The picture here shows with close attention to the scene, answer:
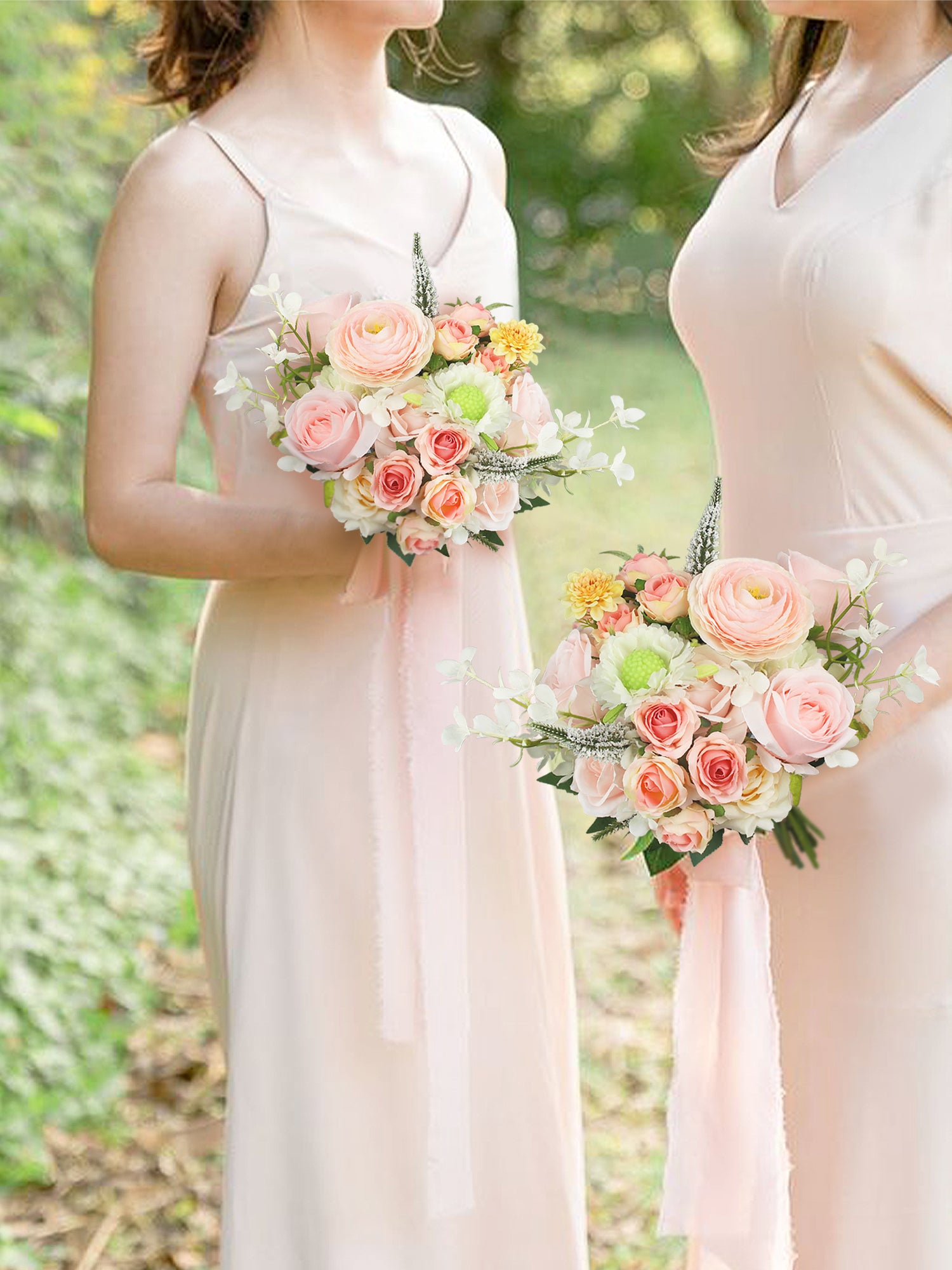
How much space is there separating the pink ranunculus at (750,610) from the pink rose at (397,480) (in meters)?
0.38

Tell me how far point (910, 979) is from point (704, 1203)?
15.8 inches

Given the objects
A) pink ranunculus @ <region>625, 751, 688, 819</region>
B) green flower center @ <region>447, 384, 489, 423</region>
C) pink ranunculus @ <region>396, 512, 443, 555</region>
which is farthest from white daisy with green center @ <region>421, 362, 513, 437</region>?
pink ranunculus @ <region>625, 751, 688, 819</region>

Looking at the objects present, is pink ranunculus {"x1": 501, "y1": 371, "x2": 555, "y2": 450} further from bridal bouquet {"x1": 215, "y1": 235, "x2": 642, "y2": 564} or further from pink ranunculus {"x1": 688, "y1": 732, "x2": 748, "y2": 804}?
pink ranunculus {"x1": 688, "y1": 732, "x2": 748, "y2": 804}

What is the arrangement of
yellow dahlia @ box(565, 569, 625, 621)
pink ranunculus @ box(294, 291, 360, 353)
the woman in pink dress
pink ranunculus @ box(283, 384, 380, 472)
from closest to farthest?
yellow dahlia @ box(565, 569, 625, 621), pink ranunculus @ box(283, 384, 380, 472), pink ranunculus @ box(294, 291, 360, 353), the woman in pink dress

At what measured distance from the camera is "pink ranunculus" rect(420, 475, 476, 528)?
84.6 inches

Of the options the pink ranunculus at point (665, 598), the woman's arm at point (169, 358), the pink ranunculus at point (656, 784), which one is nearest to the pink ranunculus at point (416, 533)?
the woman's arm at point (169, 358)

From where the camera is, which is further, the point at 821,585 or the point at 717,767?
the point at 821,585

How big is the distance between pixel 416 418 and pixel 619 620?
0.38m

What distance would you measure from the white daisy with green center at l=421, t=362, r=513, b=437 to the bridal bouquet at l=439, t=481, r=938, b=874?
0.87ft

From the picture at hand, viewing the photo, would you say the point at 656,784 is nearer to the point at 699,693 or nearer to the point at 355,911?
the point at 699,693

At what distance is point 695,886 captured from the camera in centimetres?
227

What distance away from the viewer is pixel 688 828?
6.52 ft

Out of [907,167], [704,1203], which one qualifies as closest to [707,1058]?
[704,1203]

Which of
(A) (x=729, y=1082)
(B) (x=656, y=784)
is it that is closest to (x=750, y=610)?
(B) (x=656, y=784)
